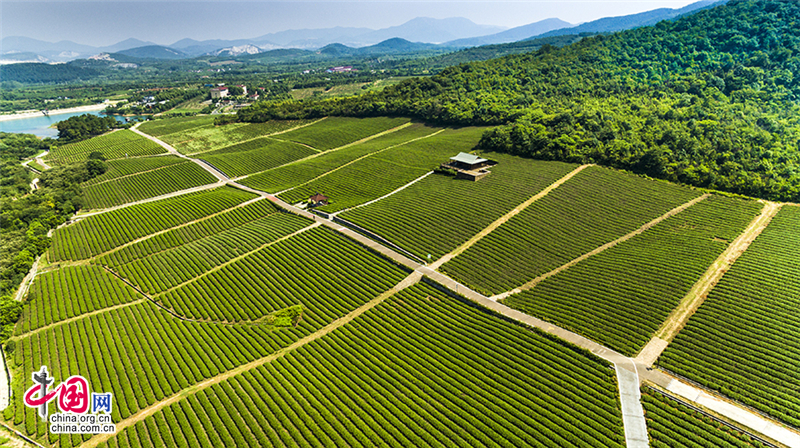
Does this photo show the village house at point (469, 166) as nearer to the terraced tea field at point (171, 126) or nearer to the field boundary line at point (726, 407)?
the field boundary line at point (726, 407)

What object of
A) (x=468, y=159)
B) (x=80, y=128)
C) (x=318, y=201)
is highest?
(x=80, y=128)

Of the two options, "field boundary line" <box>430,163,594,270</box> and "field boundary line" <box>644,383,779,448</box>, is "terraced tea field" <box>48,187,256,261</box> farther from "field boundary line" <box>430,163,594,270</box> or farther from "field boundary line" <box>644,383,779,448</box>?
"field boundary line" <box>644,383,779,448</box>

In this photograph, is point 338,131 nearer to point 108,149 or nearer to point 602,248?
point 108,149

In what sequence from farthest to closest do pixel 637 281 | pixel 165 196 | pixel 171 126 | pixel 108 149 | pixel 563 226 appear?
pixel 171 126
pixel 108 149
pixel 165 196
pixel 563 226
pixel 637 281

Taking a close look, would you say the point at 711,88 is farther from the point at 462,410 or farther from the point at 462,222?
the point at 462,410

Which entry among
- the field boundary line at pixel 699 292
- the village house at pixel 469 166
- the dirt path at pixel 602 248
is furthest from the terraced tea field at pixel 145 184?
the field boundary line at pixel 699 292

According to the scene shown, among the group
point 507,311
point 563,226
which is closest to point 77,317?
point 507,311
